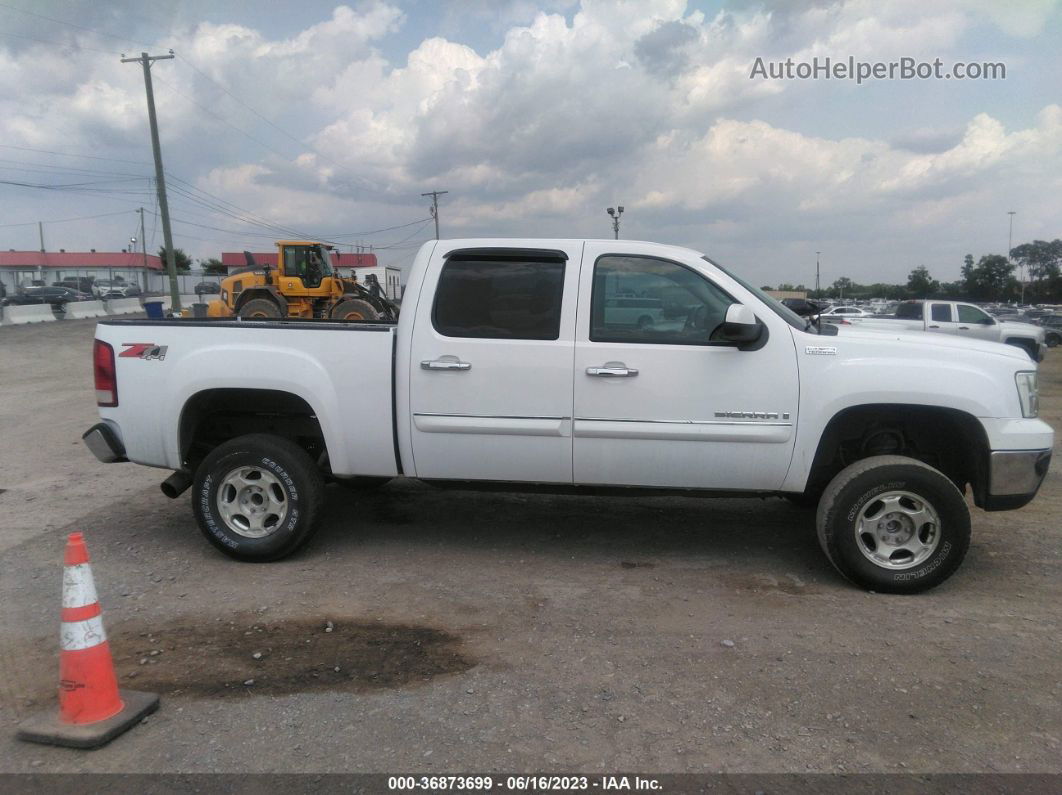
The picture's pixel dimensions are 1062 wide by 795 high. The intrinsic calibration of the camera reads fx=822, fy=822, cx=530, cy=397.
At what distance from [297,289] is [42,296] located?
102 feet

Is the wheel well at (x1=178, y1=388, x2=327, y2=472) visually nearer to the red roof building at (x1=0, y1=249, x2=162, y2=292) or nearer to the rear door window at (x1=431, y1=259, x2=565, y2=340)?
the rear door window at (x1=431, y1=259, x2=565, y2=340)

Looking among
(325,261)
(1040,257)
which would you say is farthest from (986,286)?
(325,261)

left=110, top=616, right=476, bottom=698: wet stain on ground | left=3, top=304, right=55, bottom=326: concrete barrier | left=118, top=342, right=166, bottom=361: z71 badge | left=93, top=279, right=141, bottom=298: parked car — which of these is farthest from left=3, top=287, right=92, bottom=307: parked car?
left=110, top=616, right=476, bottom=698: wet stain on ground

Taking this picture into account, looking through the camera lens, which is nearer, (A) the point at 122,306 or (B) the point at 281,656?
(B) the point at 281,656

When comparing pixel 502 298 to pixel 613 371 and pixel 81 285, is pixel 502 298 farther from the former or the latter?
pixel 81 285

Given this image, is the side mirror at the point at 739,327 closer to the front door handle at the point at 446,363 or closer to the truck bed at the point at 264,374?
the front door handle at the point at 446,363

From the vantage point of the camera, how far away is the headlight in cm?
459

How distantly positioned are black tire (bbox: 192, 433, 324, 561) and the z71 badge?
2.25 feet

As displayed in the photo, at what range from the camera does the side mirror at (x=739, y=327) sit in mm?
4461

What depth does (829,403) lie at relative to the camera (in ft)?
15.1

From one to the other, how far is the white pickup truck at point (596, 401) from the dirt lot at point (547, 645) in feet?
1.68

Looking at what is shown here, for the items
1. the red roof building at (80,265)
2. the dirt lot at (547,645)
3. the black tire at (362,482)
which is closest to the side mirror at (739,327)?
the dirt lot at (547,645)

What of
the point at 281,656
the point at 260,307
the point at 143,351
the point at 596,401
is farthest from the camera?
the point at 260,307

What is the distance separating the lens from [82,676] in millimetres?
3223
